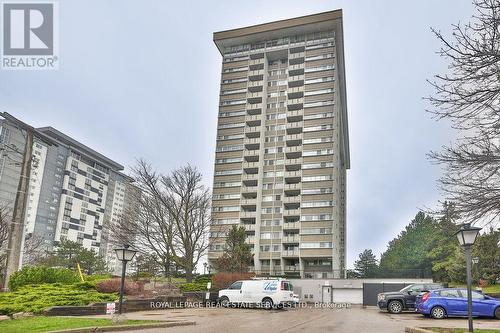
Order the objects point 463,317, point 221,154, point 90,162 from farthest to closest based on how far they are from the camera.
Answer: point 90,162 < point 221,154 < point 463,317

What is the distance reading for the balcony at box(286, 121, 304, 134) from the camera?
251 feet

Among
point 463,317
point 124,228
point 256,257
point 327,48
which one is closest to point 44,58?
point 124,228

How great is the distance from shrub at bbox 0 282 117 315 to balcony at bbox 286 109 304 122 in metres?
61.2

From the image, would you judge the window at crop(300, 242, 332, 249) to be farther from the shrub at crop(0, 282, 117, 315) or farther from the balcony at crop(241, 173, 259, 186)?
the shrub at crop(0, 282, 117, 315)

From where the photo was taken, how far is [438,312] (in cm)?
1727

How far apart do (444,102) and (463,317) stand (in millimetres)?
12296

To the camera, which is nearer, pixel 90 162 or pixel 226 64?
pixel 226 64

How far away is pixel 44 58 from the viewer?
21422mm

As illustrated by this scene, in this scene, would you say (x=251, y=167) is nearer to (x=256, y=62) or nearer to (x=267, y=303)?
(x=256, y=62)

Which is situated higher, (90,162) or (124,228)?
(90,162)

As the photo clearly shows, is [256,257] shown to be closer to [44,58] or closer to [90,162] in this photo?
[44,58]

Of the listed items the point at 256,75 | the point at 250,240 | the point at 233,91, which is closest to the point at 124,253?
the point at 250,240

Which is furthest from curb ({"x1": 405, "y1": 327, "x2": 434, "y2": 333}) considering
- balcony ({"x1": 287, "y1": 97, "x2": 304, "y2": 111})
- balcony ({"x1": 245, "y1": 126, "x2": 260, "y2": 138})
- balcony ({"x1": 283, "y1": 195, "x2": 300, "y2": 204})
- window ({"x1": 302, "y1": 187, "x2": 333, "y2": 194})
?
balcony ({"x1": 287, "y1": 97, "x2": 304, "y2": 111})

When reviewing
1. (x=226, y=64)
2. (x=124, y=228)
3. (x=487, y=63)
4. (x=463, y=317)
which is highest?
(x=226, y=64)
